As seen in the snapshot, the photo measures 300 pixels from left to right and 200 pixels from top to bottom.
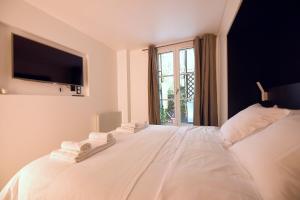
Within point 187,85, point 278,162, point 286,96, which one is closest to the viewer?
point 278,162

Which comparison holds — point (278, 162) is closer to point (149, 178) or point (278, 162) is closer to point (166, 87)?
point (149, 178)

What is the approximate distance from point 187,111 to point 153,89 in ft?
3.03

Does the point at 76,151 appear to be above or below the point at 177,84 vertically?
below

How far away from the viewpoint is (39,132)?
2.02 m

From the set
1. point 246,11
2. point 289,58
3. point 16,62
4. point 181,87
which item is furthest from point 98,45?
point 289,58

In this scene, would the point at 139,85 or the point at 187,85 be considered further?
the point at 139,85

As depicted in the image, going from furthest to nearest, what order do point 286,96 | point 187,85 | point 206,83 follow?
point 187,85
point 206,83
point 286,96

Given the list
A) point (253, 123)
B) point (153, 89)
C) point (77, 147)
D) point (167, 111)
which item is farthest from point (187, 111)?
point (77, 147)

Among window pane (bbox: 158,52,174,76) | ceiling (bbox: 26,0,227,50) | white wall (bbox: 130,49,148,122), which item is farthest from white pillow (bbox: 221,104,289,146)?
white wall (bbox: 130,49,148,122)

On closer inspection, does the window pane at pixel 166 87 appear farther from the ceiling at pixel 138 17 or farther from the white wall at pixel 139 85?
the ceiling at pixel 138 17

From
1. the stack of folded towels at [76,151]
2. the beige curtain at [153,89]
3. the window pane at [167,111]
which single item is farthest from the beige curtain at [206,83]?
the stack of folded towels at [76,151]

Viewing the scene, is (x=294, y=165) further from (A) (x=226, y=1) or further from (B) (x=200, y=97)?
(B) (x=200, y=97)

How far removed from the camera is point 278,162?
1.95 ft

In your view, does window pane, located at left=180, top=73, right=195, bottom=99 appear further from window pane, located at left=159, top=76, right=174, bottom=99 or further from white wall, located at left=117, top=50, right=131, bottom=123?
white wall, located at left=117, top=50, right=131, bottom=123
